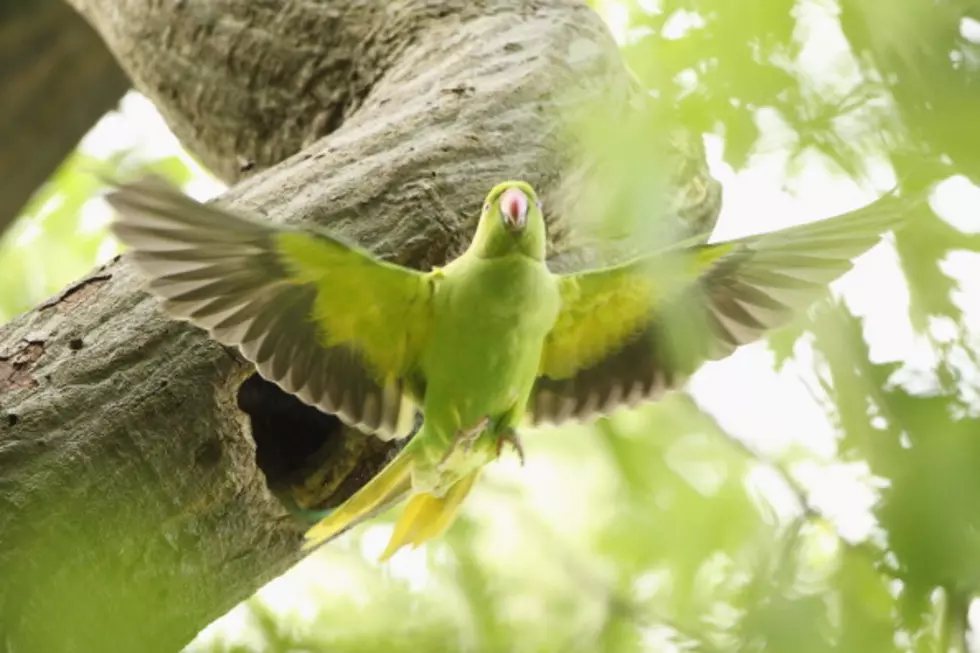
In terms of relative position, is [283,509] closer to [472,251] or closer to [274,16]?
[472,251]

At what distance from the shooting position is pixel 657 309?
1.20 metres

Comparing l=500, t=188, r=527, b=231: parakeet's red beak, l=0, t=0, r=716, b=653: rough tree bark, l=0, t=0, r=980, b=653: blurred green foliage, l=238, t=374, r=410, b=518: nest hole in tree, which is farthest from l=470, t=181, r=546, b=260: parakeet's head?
l=0, t=0, r=980, b=653: blurred green foliage

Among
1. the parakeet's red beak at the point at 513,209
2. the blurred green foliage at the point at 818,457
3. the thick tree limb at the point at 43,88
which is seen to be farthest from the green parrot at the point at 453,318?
the thick tree limb at the point at 43,88

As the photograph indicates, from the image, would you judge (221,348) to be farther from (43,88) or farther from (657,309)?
(43,88)

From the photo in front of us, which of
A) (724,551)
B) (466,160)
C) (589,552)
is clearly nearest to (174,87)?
(466,160)

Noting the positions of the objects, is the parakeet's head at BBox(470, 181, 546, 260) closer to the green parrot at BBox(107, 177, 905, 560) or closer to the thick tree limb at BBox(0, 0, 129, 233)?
the green parrot at BBox(107, 177, 905, 560)

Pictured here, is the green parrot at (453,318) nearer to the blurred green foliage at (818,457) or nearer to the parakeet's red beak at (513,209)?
the parakeet's red beak at (513,209)

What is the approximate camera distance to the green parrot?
101cm

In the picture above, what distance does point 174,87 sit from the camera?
1.76 meters

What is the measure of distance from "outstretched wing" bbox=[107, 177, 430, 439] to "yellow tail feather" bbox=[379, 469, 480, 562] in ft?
0.33

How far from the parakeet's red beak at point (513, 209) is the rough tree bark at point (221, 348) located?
0.47 feet

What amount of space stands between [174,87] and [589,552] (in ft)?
4.24

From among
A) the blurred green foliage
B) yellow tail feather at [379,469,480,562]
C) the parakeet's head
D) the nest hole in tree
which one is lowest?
yellow tail feather at [379,469,480,562]

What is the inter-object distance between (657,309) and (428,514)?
15.3 inches
